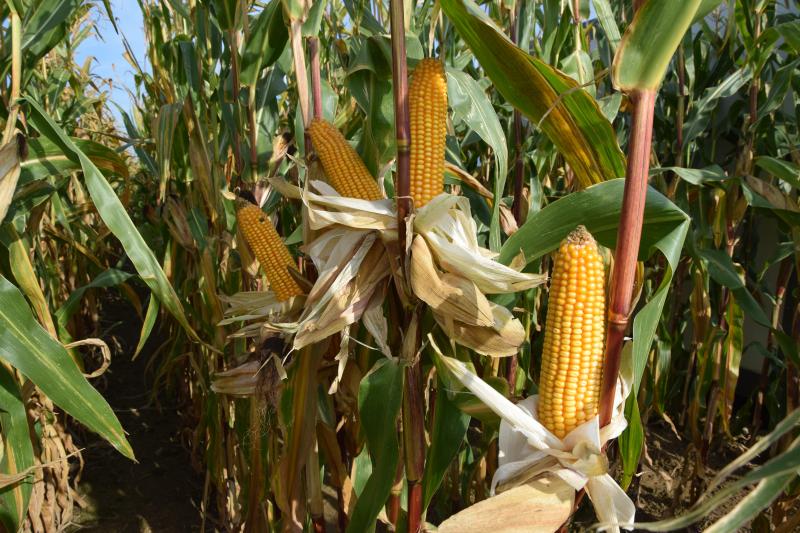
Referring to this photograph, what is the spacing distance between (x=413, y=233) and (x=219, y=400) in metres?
1.77

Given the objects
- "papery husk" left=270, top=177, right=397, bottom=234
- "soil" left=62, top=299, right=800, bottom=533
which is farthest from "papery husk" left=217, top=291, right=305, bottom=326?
"soil" left=62, top=299, right=800, bottom=533

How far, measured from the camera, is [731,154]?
4035 mm

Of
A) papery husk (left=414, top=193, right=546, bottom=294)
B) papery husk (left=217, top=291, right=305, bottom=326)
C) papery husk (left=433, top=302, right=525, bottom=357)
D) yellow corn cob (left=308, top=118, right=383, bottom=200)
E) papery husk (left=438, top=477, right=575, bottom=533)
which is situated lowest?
papery husk (left=438, top=477, right=575, bottom=533)

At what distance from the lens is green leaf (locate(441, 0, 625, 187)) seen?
3.91 feet

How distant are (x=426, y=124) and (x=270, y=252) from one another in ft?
1.77

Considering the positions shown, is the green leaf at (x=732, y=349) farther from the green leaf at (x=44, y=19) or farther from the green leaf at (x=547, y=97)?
the green leaf at (x=44, y=19)

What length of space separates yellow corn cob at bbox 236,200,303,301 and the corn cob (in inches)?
16.3

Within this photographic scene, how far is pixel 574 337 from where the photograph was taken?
41.4 inches

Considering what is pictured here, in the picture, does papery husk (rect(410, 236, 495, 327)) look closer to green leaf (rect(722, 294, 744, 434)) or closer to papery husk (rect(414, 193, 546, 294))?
papery husk (rect(414, 193, 546, 294))

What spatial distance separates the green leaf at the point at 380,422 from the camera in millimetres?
1374

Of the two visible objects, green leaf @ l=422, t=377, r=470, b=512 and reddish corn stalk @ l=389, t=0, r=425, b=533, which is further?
green leaf @ l=422, t=377, r=470, b=512

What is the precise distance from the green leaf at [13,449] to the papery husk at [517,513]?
1.25 meters

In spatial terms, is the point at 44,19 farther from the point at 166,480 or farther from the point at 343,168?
the point at 166,480

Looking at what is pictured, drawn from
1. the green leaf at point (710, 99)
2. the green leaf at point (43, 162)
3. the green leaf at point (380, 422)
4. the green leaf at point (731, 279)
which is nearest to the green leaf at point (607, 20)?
the green leaf at point (710, 99)
